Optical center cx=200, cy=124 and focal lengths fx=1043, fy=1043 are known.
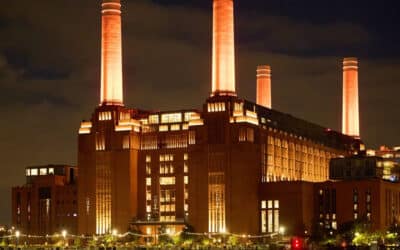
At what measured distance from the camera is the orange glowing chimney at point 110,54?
192 m

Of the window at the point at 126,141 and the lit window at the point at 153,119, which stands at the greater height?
the lit window at the point at 153,119

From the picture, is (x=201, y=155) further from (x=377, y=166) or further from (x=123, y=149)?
(x=377, y=166)

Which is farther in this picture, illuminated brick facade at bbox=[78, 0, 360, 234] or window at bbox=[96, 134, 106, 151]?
window at bbox=[96, 134, 106, 151]

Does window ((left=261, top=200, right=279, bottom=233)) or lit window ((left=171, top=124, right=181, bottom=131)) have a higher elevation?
lit window ((left=171, top=124, right=181, bottom=131))

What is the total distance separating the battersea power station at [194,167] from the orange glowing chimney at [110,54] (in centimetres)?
18

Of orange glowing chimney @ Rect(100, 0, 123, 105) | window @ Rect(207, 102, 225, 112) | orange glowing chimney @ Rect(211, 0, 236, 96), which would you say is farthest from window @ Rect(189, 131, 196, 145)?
orange glowing chimney @ Rect(100, 0, 123, 105)

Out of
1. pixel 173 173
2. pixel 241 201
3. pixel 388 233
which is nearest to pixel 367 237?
pixel 388 233

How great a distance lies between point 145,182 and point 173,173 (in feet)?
17.8

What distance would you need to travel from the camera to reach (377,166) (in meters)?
190

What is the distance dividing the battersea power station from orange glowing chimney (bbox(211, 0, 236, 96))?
0.17 meters

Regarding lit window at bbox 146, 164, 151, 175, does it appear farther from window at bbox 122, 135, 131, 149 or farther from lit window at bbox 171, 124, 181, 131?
lit window at bbox 171, 124, 181, 131

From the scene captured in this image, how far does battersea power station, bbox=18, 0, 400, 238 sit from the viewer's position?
17562 centimetres

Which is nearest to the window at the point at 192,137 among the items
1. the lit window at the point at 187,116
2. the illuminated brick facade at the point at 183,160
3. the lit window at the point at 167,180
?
the illuminated brick facade at the point at 183,160

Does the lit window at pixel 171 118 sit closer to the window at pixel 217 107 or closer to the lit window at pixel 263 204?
the window at pixel 217 107
